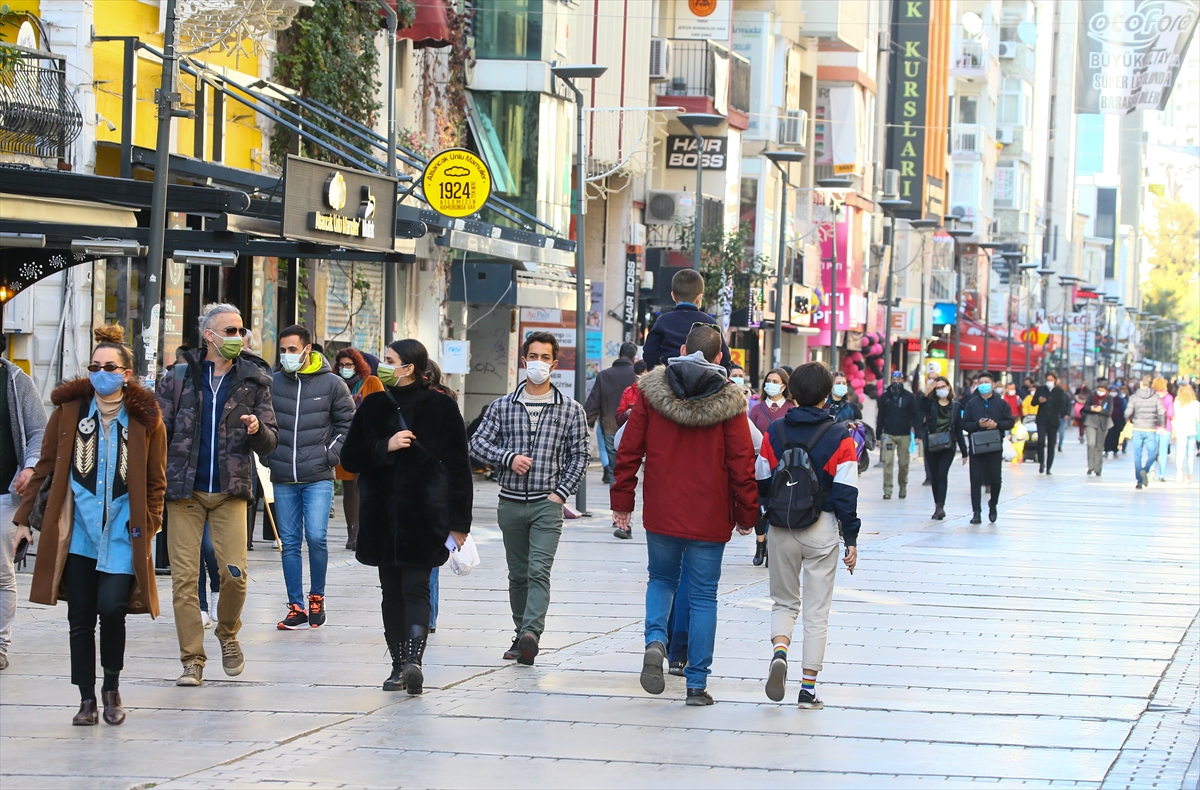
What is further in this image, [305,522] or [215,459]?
[305,522]

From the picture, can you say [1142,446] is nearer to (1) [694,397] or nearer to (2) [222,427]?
(1) [694,397]

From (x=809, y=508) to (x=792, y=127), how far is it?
42289 mm

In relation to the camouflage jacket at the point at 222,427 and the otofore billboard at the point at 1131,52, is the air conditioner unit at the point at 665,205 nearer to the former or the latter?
the otofore billboard at the point at 1131,52

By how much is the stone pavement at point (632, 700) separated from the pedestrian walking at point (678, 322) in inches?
68.6

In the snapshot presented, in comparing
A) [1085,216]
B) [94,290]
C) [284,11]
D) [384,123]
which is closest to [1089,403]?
[384,123]

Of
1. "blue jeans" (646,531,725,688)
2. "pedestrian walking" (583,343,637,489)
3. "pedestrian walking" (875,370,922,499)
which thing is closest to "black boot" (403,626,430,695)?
"blue jeans" (646,531,725,688)

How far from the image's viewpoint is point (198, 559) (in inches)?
373

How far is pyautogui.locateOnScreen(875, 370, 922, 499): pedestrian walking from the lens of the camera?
26.2 metres

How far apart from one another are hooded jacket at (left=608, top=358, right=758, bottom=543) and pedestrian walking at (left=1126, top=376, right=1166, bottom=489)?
75.3 feet

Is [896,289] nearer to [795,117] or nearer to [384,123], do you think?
[795,117]

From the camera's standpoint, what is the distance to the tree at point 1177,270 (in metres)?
150

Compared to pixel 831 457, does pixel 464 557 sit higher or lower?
lower

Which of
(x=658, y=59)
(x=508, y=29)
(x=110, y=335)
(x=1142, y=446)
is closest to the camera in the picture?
(x=110, y=335)

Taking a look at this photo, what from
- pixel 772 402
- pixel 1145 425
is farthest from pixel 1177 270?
pixel 772 402
